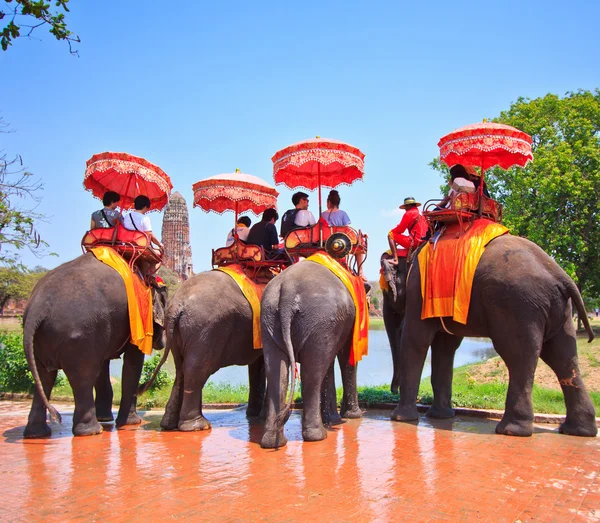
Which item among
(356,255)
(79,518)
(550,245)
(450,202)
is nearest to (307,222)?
(356,255)

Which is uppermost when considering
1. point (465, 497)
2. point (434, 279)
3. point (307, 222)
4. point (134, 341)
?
point (307, 222)

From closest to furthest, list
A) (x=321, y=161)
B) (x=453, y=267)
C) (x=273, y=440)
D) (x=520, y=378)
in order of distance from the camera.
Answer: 1. (x=273, y=440)
2. (x=520, y=378)
3. (x=453, y=267)
4. (x=321, y=161)

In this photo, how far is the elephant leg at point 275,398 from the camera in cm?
645

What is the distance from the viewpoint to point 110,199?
28.7 ft

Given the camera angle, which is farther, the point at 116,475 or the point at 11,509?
the point at 116,475

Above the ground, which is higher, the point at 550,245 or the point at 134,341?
the point at 550,245

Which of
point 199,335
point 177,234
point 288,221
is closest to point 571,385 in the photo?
point 288,221

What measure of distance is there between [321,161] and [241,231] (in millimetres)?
2051

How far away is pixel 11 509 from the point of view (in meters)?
4.44

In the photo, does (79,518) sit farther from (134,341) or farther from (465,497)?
(134,341)

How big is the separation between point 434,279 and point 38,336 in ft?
16.4

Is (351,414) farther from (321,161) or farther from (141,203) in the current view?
(141,203)

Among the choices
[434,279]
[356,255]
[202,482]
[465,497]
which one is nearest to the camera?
[465,497]

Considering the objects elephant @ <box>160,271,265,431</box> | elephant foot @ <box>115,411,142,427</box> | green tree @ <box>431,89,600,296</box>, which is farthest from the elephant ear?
green tree @ <box>431,89,600,296</box>
